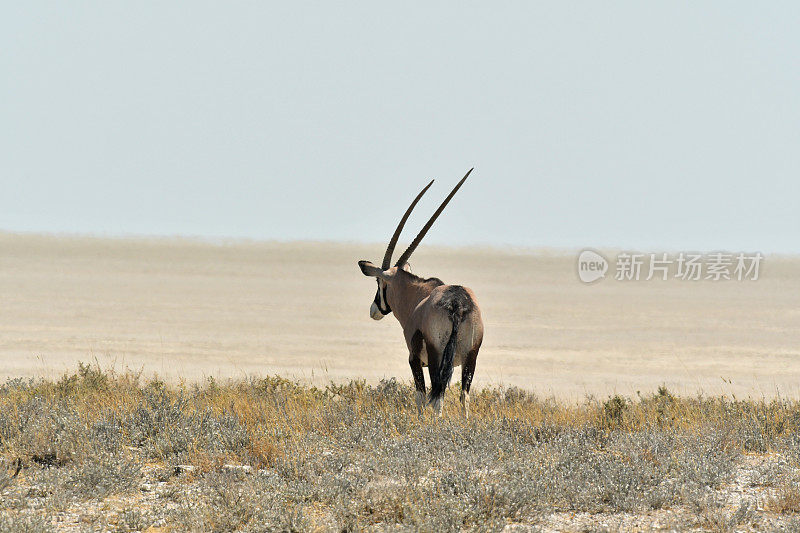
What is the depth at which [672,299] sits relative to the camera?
122 feet

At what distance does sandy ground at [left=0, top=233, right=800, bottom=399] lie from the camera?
17.6m

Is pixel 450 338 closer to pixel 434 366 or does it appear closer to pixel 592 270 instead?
pixel 434 366

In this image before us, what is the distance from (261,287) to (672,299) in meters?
18.0

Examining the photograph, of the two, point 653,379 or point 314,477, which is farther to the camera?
point 653,379

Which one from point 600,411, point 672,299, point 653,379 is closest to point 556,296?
point 672,299

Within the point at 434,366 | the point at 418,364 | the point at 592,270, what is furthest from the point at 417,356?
the point at 592,270

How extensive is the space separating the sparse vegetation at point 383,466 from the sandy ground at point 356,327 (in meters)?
4.61

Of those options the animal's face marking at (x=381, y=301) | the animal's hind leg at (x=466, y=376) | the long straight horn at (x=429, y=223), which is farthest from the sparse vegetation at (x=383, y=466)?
the long straight horn at (x=429, y=223)

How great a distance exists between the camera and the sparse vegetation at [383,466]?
6.12 metres

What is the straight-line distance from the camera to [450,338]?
29.8ft

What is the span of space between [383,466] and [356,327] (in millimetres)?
20145

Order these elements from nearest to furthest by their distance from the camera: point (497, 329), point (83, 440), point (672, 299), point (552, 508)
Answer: point (552, 508)
point (83, 440)
point (497, 329)
point (672, 299)

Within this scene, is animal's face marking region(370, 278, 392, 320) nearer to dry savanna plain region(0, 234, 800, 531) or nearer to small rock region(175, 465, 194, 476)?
dry savanna plain region(0, 234, 800, 531)

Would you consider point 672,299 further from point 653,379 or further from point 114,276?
point 114,276
